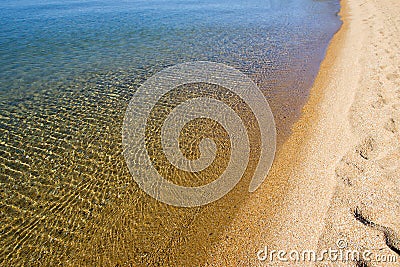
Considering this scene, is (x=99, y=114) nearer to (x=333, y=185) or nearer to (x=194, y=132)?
(x=194, y=132)

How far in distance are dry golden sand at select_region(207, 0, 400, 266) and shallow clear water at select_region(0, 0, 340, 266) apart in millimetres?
506

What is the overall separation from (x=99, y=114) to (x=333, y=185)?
6.16 meters

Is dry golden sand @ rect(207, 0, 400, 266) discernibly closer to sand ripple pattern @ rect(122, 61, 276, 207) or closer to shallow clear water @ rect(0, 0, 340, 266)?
shallow clear water @ rect(0, 0, 340, 266)

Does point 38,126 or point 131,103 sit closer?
point 38,126

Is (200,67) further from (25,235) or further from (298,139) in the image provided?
(25,235)

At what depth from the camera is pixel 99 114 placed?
785 centimetres

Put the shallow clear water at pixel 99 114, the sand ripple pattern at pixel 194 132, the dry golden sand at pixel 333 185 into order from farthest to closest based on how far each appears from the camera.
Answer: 1. the sand ripple pattern at pixel 194 132
2. the shallow clear water at pixel 99 114
3. the dry golden sand at pixel 333 185

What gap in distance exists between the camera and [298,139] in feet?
21.7

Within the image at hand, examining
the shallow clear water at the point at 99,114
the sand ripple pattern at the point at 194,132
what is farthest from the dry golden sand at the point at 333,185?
the sand ripple pattern at the point at 194,132

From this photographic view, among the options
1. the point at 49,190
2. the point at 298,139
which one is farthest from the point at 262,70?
the point at 49,190

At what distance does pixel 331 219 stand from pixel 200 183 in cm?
241

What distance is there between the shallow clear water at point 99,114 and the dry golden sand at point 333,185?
506 millimetres

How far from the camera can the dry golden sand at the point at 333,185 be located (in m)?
4.09

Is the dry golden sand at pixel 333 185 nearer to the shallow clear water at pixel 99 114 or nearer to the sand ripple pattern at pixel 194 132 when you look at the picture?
the shallow clear water at pixel 99 114
